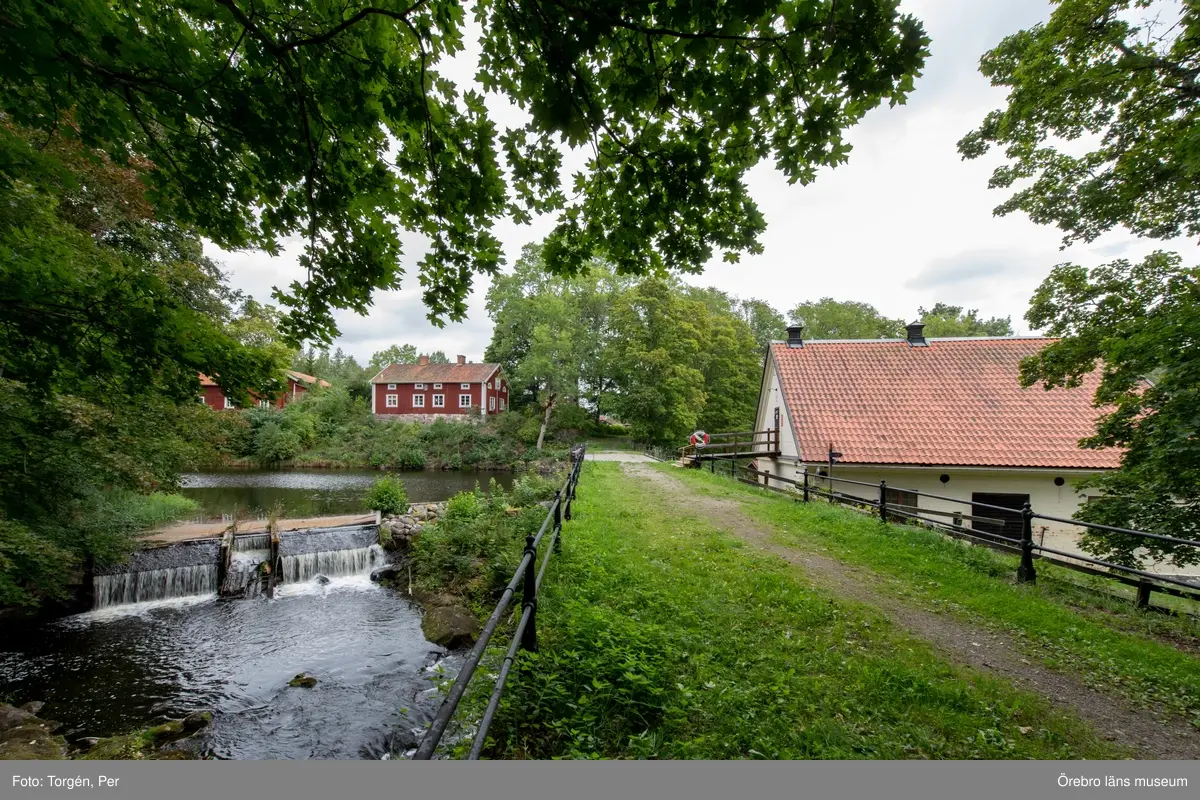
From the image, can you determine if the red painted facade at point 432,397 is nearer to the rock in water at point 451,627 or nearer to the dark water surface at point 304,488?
the dark water surface at point 304,488

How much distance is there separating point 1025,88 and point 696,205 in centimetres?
678

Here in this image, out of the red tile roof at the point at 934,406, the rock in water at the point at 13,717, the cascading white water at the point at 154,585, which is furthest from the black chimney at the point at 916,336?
the rock in water at the point at 13,717

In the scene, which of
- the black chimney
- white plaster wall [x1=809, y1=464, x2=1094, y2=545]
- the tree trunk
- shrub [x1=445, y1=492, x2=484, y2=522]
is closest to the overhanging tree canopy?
shrub [x1=445, y1=492, x2=484, y2=522]

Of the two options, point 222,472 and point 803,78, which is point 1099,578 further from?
point 222,472

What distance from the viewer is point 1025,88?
6758 mm

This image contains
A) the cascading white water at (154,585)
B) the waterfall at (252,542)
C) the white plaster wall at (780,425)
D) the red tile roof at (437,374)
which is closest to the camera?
the cascading white water at (154,585)

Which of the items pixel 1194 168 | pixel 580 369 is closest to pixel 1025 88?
pixel 1194 168

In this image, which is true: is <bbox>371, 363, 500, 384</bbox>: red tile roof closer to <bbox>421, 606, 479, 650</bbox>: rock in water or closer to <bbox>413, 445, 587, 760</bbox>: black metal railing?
<bbox>421, 606, 479, 650</bbox>: rock in water

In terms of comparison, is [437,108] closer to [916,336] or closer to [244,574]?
[244,574]

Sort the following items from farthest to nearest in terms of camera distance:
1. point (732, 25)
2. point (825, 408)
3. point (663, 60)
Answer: point (825, 408), point (663, 60), point (732, 25)

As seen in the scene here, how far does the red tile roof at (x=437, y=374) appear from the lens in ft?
140

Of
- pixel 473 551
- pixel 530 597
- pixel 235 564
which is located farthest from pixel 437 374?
pixel 530 597

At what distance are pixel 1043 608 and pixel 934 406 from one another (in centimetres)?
1201

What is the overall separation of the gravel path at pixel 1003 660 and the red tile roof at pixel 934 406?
8.33 meters
